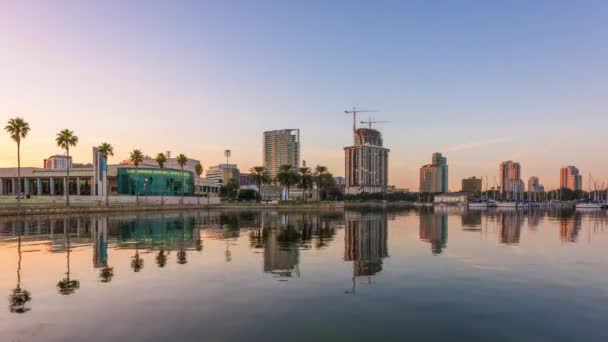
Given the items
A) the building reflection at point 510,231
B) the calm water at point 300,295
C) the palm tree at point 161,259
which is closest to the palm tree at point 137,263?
the calm water at point 300,295

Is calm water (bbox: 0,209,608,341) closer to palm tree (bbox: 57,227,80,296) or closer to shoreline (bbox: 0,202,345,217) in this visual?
palm tree (bbox: 57,227,80,296)

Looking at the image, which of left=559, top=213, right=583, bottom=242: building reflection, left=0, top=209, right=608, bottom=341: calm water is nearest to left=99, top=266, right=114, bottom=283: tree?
left=0, top=209, right=608, bottom=341: calm water

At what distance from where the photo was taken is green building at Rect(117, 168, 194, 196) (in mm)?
155000

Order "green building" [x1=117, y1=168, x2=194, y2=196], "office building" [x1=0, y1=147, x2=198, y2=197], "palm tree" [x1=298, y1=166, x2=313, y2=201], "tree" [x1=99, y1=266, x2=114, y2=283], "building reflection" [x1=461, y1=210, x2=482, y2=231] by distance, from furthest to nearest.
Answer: "palm tree" [x1=298, y1=166, x2=313, y2=201] < "green building" [x1=117, y1=168, x2=194, y2=196] < "office building" [x1=0, y1=147, x2=198, y2=197] < "building reflection" [x1=461, y1=210, x2=482, y2=231] < "tree" [x1=99, y1=266, x2=114, y2=283]

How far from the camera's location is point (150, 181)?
157m

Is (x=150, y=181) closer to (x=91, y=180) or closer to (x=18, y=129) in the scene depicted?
(x=91, y=180)

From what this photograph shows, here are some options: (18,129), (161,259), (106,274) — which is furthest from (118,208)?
(106,274)

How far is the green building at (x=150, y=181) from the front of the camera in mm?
155000

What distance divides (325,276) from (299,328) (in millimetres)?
8013

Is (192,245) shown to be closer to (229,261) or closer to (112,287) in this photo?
(229,261)

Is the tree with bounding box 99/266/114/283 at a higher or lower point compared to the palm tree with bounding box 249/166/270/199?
lower

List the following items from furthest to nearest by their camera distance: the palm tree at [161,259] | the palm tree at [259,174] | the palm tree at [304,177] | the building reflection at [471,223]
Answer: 1. the palm tree at [259,174]
2. the palm tree at [304,177]
3. the building reflection at [471,223]
4. the palm tree at [161,259]

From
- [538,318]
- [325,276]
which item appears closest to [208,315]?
[325,276]

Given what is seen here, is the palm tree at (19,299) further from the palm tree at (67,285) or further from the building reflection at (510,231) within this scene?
the building reflection at (510,231)
